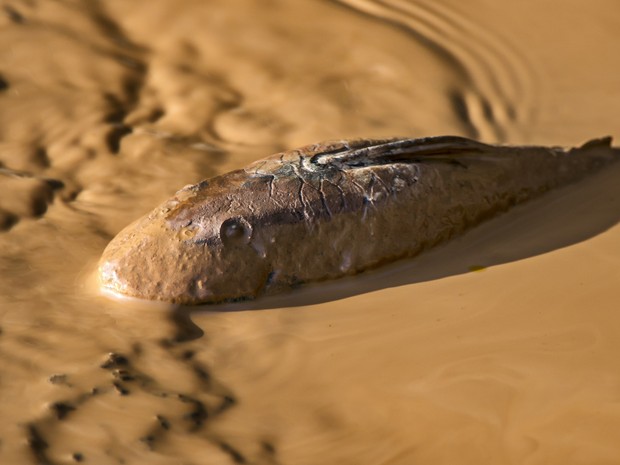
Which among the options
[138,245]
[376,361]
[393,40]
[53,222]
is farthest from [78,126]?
[376,361]

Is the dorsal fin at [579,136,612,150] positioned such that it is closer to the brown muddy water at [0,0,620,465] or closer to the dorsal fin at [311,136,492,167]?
the brown muddy water at [0,0,620,465]

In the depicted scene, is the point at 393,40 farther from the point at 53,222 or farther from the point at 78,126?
the point at 53,222

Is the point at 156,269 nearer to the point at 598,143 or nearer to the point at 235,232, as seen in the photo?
the point at 235,232

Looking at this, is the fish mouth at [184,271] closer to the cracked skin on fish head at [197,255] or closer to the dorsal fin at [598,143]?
the cracked skin on fish head at [197,255]

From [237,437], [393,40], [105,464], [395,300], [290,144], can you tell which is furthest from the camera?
[393,40]

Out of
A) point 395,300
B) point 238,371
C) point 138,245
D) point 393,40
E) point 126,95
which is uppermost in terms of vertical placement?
point 393,40

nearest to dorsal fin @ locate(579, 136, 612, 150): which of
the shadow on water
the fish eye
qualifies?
the shadow on water
